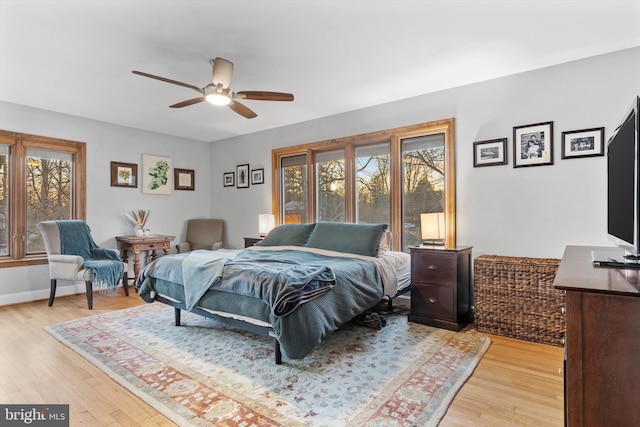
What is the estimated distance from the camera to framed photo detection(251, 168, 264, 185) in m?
5.49

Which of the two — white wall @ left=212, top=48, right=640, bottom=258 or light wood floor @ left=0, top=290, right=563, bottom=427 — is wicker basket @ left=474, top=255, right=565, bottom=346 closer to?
light wood floor @ left=0, top=290, right=563, bottom=427

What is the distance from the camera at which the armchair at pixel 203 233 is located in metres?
5.81

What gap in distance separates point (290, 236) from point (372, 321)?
1.46 m

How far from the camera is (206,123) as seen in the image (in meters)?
5.05

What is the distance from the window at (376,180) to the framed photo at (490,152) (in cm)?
25

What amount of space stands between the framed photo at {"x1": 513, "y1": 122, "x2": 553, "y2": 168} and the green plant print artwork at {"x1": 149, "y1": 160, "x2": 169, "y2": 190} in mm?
5000

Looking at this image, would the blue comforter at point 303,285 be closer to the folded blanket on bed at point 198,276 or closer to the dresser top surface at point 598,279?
the folded blanket on bed at point 198,276

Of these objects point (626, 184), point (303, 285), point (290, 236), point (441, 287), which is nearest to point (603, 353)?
point (626, 184)

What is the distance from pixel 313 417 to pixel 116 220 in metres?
4.50

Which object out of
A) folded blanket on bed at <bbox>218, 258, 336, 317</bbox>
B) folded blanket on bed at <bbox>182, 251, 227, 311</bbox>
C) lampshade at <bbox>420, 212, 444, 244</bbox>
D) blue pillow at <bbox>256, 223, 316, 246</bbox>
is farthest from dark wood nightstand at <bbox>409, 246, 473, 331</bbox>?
folded blanket on bed at <bbox>182, 251, 227, 311</bbox>

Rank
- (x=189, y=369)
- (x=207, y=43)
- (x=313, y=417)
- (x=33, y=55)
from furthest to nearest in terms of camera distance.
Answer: (x=33, y=55), (x=207, y=43), (x=189, y=369), (x=313, y=417)

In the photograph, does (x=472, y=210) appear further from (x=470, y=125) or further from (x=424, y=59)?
(x=424, y=59)

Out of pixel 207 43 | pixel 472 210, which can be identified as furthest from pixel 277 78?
pixel 472 210

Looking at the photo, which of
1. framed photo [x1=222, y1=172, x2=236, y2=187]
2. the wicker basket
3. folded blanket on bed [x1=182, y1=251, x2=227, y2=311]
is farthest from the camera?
framed photo [x1=222, y1=172, x2=236, y2=187]
